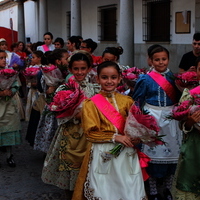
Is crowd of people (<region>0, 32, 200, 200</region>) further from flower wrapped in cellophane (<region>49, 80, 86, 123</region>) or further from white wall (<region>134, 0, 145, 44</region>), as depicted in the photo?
white wall (<region>134, 0, 145, 44</region>)

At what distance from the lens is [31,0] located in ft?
74.0

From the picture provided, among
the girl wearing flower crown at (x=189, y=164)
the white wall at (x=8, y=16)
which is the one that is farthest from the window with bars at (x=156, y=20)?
the white wall at (x=8, y=16)

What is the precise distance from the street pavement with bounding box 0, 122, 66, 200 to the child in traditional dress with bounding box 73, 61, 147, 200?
1.22 m

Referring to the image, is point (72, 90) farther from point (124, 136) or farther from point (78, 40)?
point (78, 40)

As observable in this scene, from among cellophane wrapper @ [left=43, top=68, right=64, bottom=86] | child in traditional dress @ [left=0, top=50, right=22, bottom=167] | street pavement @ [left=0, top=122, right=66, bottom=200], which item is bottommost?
street pavement @ [left=0, top=122, right=66, bottom=200]

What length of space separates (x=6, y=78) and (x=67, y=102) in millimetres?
2023

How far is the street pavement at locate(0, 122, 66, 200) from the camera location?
15.8 ft

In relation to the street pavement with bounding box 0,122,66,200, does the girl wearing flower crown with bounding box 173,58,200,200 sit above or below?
above

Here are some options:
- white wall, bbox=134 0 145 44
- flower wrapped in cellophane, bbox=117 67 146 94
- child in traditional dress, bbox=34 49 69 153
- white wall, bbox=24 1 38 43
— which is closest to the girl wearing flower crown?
flower wrapped in cellophane, bbox=117 67 146 94

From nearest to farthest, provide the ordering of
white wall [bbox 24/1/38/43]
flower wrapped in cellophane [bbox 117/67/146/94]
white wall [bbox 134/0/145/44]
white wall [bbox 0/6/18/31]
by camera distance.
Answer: flower wrapped in cellophane [bbox 117/67/146/94]
white wall [bbox 134/0/145/44]
white wall [bbox 24/1/38/43]
white wall [bbox 0/6/18/31]

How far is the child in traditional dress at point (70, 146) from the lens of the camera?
14.0 ft

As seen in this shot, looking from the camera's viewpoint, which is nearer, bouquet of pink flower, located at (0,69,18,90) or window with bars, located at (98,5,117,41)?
bouquet of pink flower, located at (0,69,18,90)

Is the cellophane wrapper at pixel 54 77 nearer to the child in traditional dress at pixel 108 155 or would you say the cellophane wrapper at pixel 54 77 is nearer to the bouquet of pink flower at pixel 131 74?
the bouquet of pink flower at pixel 131 74

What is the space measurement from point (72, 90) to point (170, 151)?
1.22 m
